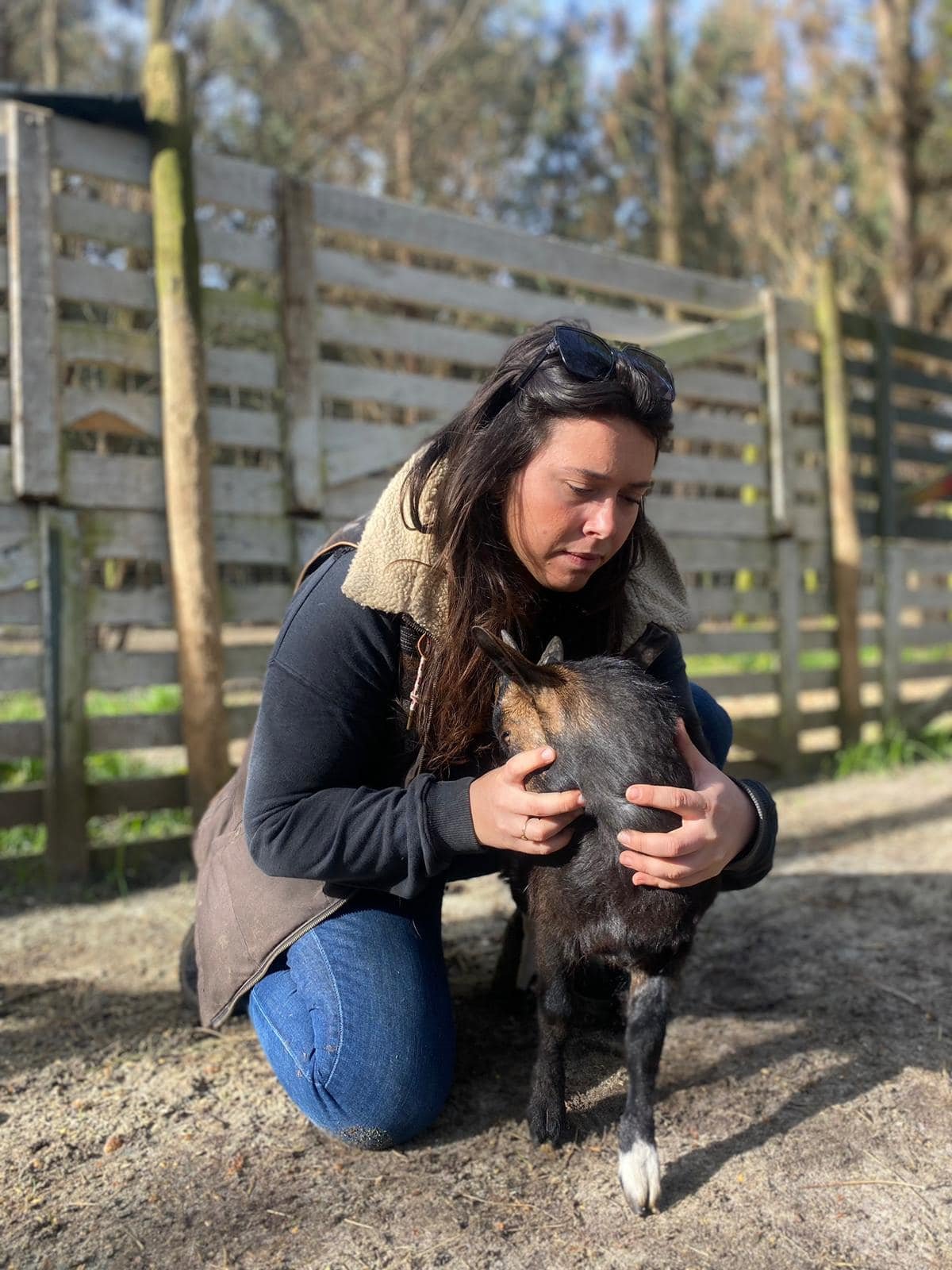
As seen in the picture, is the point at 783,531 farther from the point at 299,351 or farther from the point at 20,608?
the point at 20,608

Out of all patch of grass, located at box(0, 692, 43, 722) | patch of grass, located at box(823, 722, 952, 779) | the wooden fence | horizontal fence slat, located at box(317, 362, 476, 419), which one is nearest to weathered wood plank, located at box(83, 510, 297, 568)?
the wooden fence

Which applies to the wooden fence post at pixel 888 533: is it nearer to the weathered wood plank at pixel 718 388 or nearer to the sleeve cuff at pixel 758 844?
the weathered wood plank at pixel 718 388

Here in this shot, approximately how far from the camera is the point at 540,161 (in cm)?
1858

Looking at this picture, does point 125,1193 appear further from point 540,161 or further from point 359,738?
point 540,161

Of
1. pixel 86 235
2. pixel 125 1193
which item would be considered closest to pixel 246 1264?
pixel 125 1193

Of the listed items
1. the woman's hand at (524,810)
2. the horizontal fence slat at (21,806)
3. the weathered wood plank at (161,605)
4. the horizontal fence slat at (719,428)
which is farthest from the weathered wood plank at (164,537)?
the woman's hand at (524,810)

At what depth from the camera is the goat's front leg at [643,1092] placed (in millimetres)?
1667

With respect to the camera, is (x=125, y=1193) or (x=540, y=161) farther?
(x=540, y=161)

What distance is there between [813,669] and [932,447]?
1948 millimetres

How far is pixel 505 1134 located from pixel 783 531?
3.98 m

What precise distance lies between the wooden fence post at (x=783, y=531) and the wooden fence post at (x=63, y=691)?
136 inches

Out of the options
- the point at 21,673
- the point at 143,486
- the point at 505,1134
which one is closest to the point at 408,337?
the point at 143,486

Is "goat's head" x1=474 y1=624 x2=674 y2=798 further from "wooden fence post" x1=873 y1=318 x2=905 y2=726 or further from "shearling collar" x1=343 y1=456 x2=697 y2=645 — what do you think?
"wooden fence post" x1=873 y1=318 x2=905 y2=726

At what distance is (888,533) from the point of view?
5906 mm
